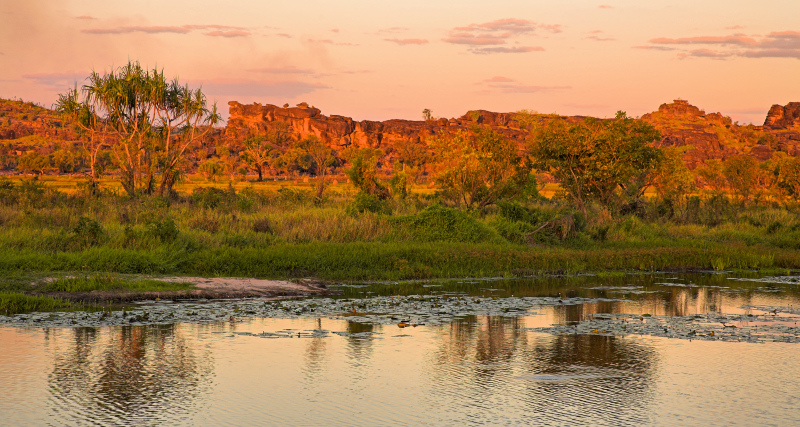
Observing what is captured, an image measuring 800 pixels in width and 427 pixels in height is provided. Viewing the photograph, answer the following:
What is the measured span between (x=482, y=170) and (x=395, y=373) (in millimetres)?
23595

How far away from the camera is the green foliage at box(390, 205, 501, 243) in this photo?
22797 mm

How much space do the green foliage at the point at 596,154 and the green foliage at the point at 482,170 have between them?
160 cm

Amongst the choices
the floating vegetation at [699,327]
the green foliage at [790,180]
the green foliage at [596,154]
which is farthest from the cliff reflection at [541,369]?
the green foliage at [790,180]

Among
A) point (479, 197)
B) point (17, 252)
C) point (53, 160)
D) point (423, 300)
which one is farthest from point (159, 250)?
point (53, 160)

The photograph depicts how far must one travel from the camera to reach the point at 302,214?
25.8 metres

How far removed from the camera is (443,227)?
23.2m

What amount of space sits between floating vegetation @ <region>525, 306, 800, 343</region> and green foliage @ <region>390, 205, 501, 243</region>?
10.0 meters

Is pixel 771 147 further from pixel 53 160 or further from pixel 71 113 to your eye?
pixel 71 113

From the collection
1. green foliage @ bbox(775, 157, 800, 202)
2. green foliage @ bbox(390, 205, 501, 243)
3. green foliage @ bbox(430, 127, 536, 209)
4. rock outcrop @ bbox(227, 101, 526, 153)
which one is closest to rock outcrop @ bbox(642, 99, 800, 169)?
rock outcrop @ bbox(227, 101, 526, 153)

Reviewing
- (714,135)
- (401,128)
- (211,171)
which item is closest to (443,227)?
(211,171)

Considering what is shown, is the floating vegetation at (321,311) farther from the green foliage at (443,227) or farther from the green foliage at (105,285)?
the green foliage at (443,227)

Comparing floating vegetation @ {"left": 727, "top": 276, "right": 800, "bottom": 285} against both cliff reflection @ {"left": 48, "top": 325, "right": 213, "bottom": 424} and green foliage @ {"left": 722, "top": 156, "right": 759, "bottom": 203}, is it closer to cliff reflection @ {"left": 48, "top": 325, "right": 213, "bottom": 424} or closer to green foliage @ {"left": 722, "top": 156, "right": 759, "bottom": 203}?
cliff reflection @ {"left": 48, "top": 325, "right": 213, "bottom": 424}

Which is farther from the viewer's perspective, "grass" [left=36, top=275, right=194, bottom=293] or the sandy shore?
"grass" [left=36, top=275, right=194, bottom=293]

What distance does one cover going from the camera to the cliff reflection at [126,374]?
707 cm
